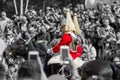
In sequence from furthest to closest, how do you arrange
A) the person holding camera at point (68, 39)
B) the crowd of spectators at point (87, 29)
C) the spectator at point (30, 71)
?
1. the crowd of spectators at point (87, 29)
2. the person holding camera at point (68, 39)
3. the spectator at point (30, 71)

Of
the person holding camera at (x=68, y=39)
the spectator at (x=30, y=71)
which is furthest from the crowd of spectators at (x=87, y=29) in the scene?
the spectator at (x=30, y=71)

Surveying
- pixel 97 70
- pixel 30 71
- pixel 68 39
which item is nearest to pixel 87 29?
pixel 68 39

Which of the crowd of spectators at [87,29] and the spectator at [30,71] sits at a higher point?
the spectator at [30,71]

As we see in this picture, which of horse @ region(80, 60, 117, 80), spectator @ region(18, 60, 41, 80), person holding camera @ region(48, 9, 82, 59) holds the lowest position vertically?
person holding camera @ region(48, 9, 82, 59)

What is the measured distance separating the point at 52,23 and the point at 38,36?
2.22 m

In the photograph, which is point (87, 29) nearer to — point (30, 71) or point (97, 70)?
point (97, 70)

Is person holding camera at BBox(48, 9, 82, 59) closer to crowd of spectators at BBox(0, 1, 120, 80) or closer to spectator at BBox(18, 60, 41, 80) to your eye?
crowd of spectators at BBox(0, 1, 120, 80)

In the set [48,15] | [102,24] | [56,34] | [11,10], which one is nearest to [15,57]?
[56,34]

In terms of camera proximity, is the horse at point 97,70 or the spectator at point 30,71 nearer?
the spectator at point 30,71

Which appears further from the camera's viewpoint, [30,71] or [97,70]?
[97,70]

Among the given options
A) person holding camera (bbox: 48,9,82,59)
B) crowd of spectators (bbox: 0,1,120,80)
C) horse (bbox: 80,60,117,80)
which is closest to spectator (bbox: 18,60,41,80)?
horse (bbox: 80,60,117,80)

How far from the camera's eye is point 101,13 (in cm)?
1698

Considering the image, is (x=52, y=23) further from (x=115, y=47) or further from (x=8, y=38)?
(x=115, y=47)

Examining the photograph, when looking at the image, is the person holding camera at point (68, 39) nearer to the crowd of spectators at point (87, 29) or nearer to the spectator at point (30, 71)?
the crowd of spectators at point (87, 29)
